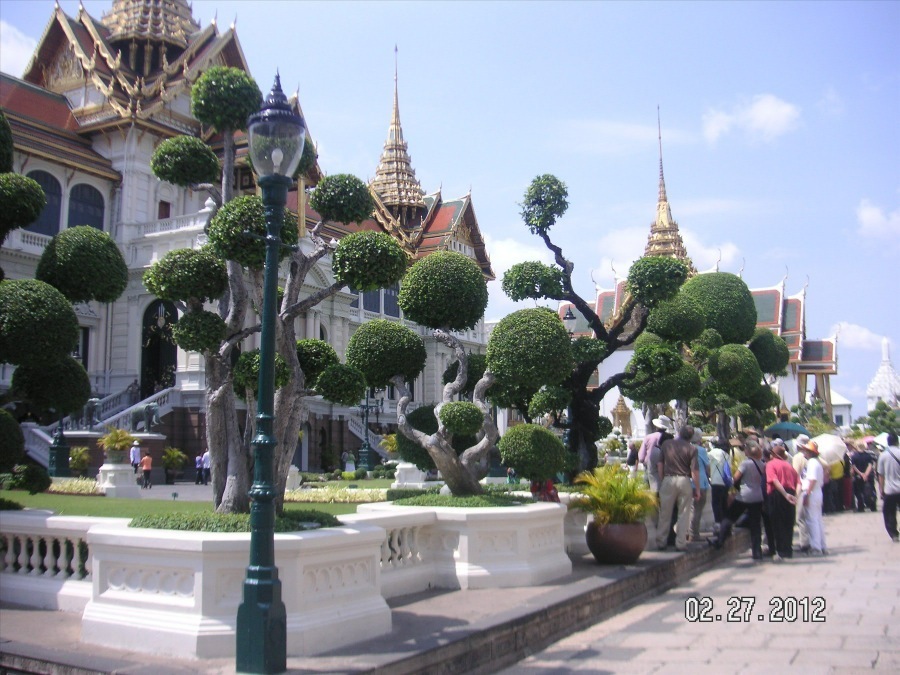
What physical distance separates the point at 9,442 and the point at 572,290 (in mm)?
7302

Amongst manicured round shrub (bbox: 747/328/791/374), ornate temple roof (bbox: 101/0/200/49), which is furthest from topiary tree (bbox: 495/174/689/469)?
ornate temple roof (bbox: 101/0/200/49)

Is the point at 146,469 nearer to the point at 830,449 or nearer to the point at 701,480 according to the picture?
the point at 701,480

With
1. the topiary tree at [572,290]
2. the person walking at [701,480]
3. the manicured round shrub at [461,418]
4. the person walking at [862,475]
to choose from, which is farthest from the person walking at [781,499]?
the person walking at [862,475]

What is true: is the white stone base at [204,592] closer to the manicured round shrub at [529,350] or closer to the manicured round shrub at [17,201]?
the manicured round shrub at [529,350]

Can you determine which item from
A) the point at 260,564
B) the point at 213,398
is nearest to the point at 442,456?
the point at 213,398

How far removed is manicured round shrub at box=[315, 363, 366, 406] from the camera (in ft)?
24.2

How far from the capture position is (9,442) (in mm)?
8375

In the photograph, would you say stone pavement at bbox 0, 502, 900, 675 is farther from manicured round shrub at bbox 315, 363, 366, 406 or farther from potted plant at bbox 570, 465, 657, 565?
manicured round shrub at bbox 315, 363, 366, 406

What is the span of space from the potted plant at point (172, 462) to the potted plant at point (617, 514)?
1763cm

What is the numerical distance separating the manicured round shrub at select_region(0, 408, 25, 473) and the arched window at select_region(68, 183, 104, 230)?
22.6 m

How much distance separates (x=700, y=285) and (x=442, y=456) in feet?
55.3

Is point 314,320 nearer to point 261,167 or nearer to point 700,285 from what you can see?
point 700,285

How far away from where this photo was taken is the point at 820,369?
56.2 m

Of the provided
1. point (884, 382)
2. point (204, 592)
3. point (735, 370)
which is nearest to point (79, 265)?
point (204, 592)
